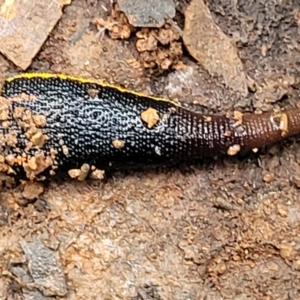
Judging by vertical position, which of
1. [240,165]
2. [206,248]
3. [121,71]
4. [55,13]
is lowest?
[206,248]

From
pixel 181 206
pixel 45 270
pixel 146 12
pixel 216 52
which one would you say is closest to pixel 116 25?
pixel 146 12

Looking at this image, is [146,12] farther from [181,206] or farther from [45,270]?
[45,270]

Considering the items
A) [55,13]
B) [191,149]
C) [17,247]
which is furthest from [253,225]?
[55,13]

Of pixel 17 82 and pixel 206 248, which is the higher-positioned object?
pixel 17 82

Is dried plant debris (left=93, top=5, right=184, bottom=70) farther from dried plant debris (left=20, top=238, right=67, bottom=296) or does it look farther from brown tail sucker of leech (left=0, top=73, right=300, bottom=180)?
dried plant debris (left=20, top=238, right=67, bottom=296)

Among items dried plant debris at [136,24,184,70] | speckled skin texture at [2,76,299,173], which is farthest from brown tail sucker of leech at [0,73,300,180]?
dried plant debris at [136,24,184,70]

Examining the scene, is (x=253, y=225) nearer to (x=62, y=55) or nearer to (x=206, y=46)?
(x=206, y=46)
